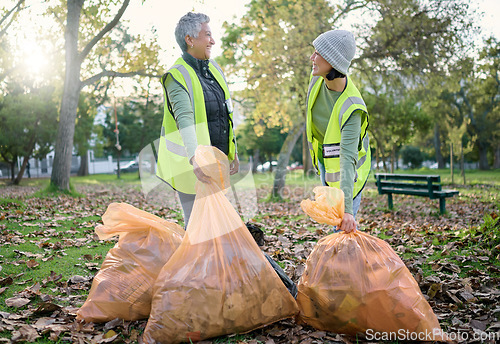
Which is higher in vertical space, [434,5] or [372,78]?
[434,5]

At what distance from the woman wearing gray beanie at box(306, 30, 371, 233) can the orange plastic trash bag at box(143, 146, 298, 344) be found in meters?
0.59

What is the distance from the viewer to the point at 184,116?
7.83ft

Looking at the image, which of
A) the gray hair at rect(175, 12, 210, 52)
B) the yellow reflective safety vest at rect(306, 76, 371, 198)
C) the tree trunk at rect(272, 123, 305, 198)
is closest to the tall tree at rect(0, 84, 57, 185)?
the tree trunk at rect(272, 123, 305, 198)

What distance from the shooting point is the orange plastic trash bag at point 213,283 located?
214 centimetres

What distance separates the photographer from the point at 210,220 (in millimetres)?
2285

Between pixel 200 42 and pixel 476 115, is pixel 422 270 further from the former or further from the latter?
pixel 476 115

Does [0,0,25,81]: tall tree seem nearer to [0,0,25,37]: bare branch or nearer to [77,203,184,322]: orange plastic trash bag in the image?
[0,0,25,37]: bare branch

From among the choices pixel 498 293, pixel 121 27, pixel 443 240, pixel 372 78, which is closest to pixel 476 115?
pixel 372 78

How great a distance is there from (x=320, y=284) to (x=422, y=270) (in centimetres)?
182

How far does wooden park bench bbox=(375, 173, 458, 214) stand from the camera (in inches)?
283

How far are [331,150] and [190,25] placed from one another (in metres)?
1.19

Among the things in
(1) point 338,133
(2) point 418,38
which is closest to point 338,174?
(1) point 338,133

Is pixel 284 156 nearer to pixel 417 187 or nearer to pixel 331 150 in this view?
pixel 417 187

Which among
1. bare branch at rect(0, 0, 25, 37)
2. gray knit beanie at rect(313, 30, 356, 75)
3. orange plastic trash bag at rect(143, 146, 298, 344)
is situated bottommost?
orange plastic trash bag at rect(143, 146, 298, 344)
